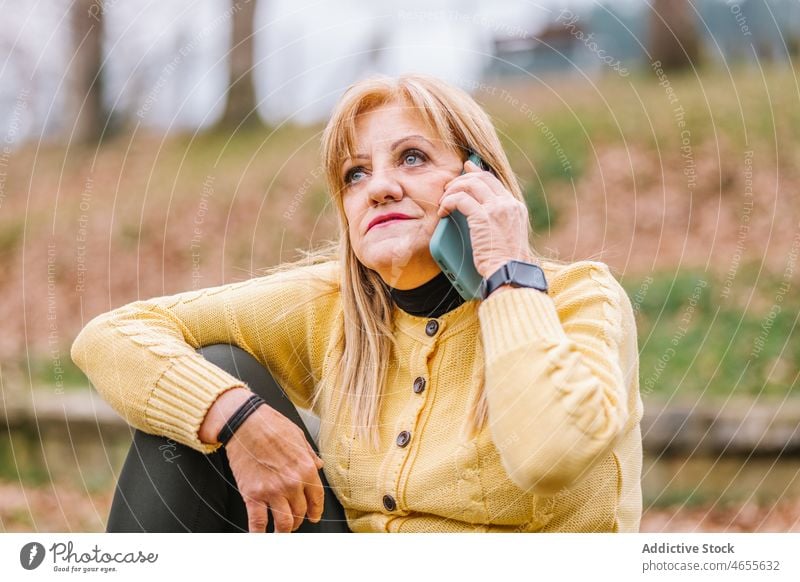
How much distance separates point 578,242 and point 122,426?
203 cm

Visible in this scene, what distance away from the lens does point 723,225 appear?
3848 millimetres

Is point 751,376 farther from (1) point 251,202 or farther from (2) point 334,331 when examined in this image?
(1) point 251,202

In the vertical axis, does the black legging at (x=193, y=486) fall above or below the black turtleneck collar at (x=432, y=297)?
below

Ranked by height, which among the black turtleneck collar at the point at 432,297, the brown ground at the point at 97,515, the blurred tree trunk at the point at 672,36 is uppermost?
the blurred tree trunk at the point at 672,36

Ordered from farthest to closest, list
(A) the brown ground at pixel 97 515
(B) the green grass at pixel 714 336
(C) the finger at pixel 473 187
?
1. (B) the green grass at pixel 714 336
2. (A) the brown ground at pixel 97 515
3. (C) the finger at pixel 473 187

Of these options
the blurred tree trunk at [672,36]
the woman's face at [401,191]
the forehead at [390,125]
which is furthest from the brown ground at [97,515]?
the blurred tree trunk at [672,36]

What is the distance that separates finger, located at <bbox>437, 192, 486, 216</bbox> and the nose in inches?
3.5

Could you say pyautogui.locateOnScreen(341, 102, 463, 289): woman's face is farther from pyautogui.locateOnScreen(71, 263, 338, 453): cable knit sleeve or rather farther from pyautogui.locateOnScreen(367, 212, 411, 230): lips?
pyautogui.locateOnScreen(71, 263, 338, 453): cable knit sleeve

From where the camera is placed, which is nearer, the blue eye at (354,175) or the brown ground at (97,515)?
the blue eye at (354,175)

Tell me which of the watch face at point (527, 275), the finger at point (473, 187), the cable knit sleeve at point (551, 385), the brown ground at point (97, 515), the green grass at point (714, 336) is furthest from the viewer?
the green grass at point (714, 336)

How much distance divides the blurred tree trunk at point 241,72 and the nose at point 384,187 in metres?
1.69

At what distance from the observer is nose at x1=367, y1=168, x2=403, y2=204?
65.7 inches

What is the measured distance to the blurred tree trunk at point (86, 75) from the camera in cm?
393

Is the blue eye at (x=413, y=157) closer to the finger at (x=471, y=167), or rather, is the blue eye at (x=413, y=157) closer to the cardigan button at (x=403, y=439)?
the finger at (x=471, y=167)
